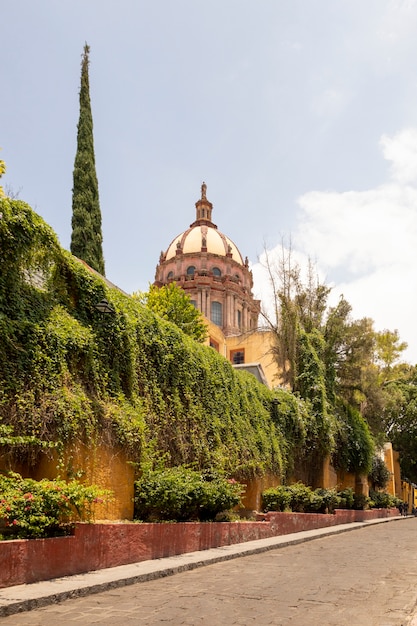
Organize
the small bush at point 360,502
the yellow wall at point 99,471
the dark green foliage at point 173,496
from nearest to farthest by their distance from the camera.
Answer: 1. the yellow wall at point 99,471
2. the dark green foliage at point 173,496
3. the small bush at point 360,502

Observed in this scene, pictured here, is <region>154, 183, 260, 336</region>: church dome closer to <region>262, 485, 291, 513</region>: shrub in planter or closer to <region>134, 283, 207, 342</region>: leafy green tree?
<region>134, 283, 207, 342</region>: leafy green tree

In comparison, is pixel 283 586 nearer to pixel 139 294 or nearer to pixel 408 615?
pixel 408 615

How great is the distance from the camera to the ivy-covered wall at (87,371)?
27.9 ft

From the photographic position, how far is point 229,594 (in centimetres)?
667

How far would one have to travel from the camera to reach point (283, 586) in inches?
285

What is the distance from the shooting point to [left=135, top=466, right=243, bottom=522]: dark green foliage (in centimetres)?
1030

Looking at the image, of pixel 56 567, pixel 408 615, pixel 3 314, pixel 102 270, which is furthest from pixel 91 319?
pixel 102 270

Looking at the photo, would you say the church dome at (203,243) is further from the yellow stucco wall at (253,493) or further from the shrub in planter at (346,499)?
the yellow stucco wall at (253,493)

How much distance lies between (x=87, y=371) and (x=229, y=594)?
4.57m

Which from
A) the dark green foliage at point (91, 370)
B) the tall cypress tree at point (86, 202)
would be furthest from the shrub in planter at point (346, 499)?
the tall cypress tree at point (86, 202)

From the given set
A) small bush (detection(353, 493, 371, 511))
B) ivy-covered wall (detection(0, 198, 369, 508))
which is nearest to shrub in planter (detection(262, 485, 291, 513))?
ivy-covered wall (detection(0, 198, 369, 508))

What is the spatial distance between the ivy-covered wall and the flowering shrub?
2.98 ft

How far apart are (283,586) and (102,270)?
20176 millimetres

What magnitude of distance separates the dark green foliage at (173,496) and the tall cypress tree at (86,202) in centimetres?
1571
